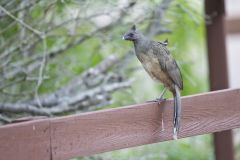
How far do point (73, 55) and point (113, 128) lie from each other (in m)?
2.49

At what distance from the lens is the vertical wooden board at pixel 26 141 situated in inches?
99.4

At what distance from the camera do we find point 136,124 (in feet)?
9.73

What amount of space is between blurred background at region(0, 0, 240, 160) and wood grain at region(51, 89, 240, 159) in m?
1.10

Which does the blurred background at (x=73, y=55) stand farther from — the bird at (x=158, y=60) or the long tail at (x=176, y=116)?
the long tail at (x=176, y=116)

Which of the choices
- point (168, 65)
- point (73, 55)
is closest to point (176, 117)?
point (168, 65)

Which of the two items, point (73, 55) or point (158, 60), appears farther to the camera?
point (73, 55)

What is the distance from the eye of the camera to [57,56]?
4801 millimetres

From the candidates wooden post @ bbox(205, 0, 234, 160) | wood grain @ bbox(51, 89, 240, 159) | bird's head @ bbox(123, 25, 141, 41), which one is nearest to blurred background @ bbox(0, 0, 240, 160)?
wooden post @ bbox(205, 0, 234, 160)

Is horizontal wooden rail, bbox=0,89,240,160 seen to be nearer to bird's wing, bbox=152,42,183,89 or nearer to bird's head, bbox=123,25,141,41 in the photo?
bird's wing, bbox=152,42,183,89

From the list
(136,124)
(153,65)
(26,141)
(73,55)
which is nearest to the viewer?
(26,141)

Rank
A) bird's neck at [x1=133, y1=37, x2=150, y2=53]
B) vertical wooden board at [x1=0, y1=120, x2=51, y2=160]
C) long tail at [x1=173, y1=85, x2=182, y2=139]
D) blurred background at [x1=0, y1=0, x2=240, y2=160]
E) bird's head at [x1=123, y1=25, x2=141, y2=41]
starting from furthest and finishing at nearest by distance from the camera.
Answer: blurred background at [x1=0, y1=0, x2=240, y2=160]
bird's neck at [x1=133, y1=37, x2=150, y2=53]
bird's head at [x1=123, y1=25, x2=141, y2=41]
long tail at [x1=173, y1=85, x2=182, y2=139]
vertical wooden board at [x1=0, y1=120, x2=51, y2=160]

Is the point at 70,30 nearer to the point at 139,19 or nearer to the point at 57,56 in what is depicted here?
the point at 57,56

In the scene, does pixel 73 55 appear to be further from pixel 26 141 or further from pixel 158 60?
pixel 26 141

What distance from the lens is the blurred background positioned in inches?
164
